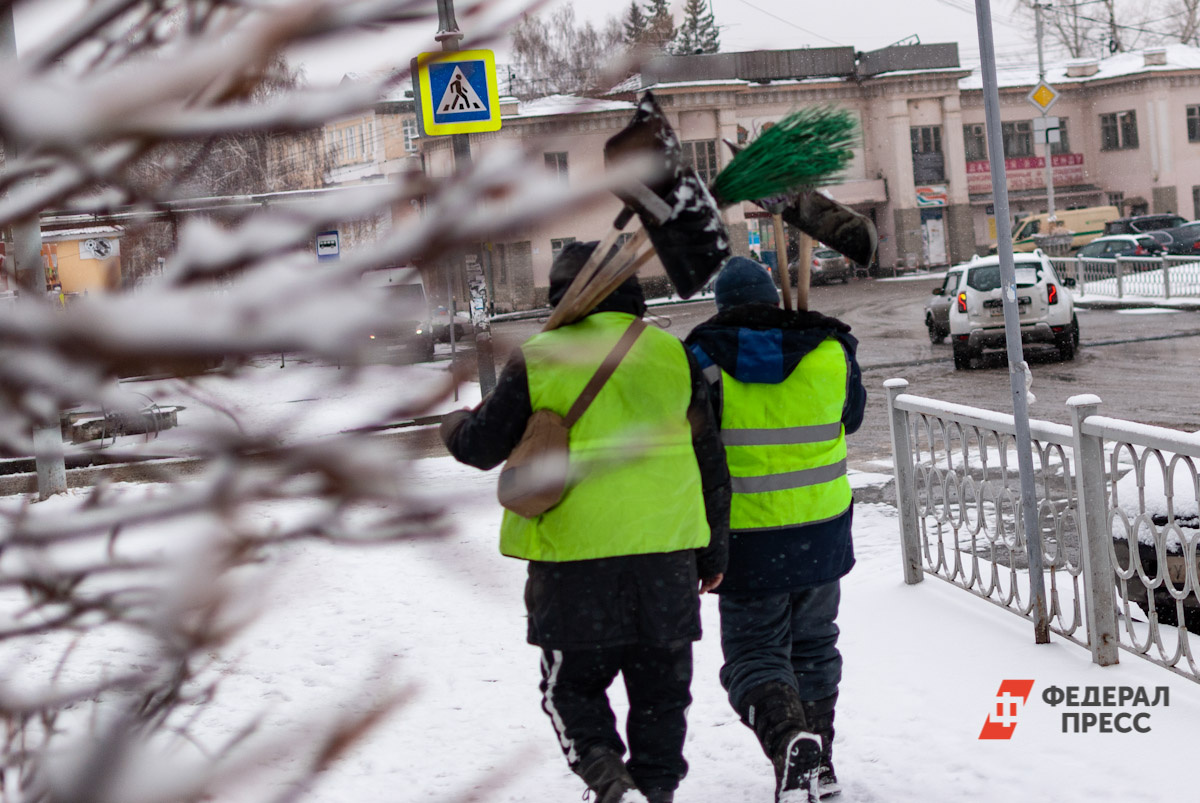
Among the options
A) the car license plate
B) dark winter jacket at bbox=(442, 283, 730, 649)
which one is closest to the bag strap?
dark winter jacket at bbox=(442, 283, 730, 649)

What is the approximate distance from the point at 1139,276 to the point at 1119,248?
411 cm

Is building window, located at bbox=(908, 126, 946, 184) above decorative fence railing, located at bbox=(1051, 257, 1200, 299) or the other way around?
above

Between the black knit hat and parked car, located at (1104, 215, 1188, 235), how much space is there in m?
35.3

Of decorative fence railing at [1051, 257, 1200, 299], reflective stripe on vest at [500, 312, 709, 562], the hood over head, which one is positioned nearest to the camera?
reflective stripe on vest at [500, 312, 709, 562]

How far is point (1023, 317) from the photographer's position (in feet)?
51.1

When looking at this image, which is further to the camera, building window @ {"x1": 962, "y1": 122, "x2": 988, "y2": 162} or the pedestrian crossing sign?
building window @ {"x1": 962, "y1": 122, "x2": 988, "y2": 162}

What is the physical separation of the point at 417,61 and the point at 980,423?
4.22 meters

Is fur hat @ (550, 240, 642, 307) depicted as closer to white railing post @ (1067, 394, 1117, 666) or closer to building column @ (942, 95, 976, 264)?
white railing post @ (1067, 394, 1117, 666)

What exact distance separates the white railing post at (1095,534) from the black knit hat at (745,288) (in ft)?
4.19

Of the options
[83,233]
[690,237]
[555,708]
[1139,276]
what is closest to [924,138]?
[1139,276]

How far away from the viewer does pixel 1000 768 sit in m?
3.55

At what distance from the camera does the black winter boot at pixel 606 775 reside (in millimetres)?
3021

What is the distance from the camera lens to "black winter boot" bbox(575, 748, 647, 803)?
3.02 metres

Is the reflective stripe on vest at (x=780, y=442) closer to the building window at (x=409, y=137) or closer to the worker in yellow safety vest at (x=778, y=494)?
the worker in yellow safety vest at (x=778, y=494)
